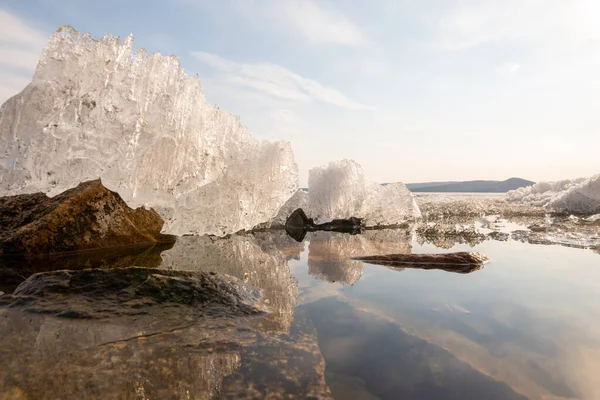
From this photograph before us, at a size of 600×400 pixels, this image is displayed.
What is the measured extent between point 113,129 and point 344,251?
392 cm

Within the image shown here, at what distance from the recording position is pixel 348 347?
2.30m

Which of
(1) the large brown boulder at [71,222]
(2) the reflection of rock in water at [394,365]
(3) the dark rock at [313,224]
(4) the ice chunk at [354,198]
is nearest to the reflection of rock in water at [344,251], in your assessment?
(2) the reflection of rock in water at [394,365]

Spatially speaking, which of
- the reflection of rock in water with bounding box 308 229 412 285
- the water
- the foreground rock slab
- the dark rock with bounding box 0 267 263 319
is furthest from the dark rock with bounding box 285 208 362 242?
the dark rock with bounding box 0 267 263 319

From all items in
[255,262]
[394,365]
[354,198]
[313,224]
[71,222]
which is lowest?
[394,365]

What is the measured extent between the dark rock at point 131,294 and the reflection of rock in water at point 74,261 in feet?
3.19

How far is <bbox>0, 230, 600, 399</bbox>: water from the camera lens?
6.02 ft

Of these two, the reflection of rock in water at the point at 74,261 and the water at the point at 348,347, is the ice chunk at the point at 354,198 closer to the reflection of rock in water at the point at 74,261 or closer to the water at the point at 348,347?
the reflection of rock in water at the point at 74,261

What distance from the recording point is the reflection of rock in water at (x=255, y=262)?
3.17m

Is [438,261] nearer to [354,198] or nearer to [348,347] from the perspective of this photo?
[348,347]

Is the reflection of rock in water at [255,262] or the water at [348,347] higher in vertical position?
the reflection of rock in water at [255,262]

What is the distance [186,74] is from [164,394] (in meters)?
5.41

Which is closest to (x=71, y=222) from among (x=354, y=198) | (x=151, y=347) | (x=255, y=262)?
(x=255, y=262)

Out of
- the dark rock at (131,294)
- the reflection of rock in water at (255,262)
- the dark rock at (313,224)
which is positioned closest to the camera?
the dark rock at (131,294)

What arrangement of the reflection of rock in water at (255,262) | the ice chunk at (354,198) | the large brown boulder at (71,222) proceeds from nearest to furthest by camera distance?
the reflection of rock in water at (255,262), the large brown boulder at (71,222), the ice chunk at (354,198)
